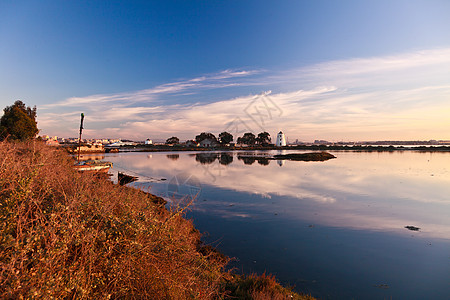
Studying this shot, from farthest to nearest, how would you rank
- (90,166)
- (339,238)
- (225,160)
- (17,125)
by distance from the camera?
(225,160) < (17,125) < (90,166) < (339,238)

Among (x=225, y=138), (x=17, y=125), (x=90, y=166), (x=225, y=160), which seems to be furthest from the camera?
(x=225, y=138)

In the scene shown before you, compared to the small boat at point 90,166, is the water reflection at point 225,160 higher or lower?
lower

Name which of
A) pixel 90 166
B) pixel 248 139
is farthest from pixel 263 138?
pixel 90 166

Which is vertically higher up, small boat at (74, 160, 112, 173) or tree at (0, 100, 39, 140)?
tree at (0, 100, 39, 140)

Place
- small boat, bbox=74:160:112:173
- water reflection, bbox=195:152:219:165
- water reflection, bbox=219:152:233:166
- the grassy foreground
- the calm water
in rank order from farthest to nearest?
water reflection, bbox=195:152:219:165, water reflection, bbox=219:152:233:166, small boat, bbox=74:160:112:173, the calm water, the grassy foreground

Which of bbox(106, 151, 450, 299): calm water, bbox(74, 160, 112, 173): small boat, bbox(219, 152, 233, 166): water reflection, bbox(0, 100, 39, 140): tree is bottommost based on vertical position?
bbox(106, 151, 450, 299): calm water

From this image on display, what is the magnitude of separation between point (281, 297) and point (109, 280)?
12.9 ft

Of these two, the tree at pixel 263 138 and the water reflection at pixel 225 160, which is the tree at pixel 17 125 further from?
→ the tree at pixel 263 138

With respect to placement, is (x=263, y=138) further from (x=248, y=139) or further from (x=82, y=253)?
(x=82, y=253)

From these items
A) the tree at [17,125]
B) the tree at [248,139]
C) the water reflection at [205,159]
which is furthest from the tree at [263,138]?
the tree at [17,125]

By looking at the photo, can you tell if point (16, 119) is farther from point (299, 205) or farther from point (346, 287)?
point (346, 287)

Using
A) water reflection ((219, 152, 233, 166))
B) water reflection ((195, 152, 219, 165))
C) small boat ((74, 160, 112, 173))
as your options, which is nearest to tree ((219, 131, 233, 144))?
water reflection ((195, 152, 219, 165))

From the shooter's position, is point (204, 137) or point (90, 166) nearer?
point (90, 166)

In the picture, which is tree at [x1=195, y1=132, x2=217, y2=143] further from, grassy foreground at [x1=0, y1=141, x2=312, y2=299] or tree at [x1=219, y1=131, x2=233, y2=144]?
grassy foreground at [x1=0, y1=141, x2=312, y2=299]
